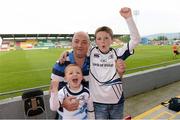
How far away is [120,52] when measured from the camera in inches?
108

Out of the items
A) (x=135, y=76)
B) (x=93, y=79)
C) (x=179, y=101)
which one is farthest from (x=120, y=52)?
(x=135, y=76)

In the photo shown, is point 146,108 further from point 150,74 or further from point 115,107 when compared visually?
point 115,107

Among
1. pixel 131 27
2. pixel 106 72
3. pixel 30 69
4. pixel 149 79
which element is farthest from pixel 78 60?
pixel 30 69

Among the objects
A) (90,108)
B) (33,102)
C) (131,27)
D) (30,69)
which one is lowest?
(30,69)

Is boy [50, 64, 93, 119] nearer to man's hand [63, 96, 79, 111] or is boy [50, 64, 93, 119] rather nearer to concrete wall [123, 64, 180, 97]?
man's hand [63, 96, 79, 111]

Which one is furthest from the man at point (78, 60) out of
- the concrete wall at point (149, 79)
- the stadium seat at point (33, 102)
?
the concrete wall at point (149, 79)

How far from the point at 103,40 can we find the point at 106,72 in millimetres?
320

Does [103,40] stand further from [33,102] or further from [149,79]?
[149,79]

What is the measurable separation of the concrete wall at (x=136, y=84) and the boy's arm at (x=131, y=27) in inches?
90.5

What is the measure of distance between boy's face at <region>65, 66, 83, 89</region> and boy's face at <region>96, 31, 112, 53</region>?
35 cm

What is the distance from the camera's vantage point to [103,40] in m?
2.62

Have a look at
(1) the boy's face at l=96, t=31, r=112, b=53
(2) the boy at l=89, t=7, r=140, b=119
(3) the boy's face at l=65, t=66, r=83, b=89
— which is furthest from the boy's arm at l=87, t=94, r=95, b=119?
(1) the boy's face at l=96, t=31, r=112, b=53

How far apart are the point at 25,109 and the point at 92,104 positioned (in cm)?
192

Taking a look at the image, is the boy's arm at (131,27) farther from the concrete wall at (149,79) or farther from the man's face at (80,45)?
the concrete wall at (149,79)
